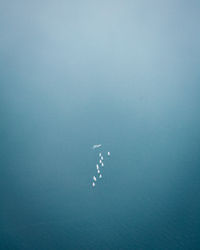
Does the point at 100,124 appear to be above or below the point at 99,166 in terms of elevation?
above

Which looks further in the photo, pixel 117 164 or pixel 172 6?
pixel 172 6

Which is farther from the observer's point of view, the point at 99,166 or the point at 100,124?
the point at 100,124

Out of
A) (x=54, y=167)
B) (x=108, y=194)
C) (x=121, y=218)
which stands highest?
(x=54, y=167)

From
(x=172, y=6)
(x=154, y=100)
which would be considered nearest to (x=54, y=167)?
(x=154, y=100)

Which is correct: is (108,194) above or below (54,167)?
below

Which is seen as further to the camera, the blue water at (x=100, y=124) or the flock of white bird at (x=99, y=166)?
the flock of white bird at (x=99, y=166)

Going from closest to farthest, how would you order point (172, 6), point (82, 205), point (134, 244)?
point (134, 244), point (82, 205), point (172, 6)

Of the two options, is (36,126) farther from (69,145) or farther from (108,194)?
(108,194)

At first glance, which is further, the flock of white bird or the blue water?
the flock of white bird
